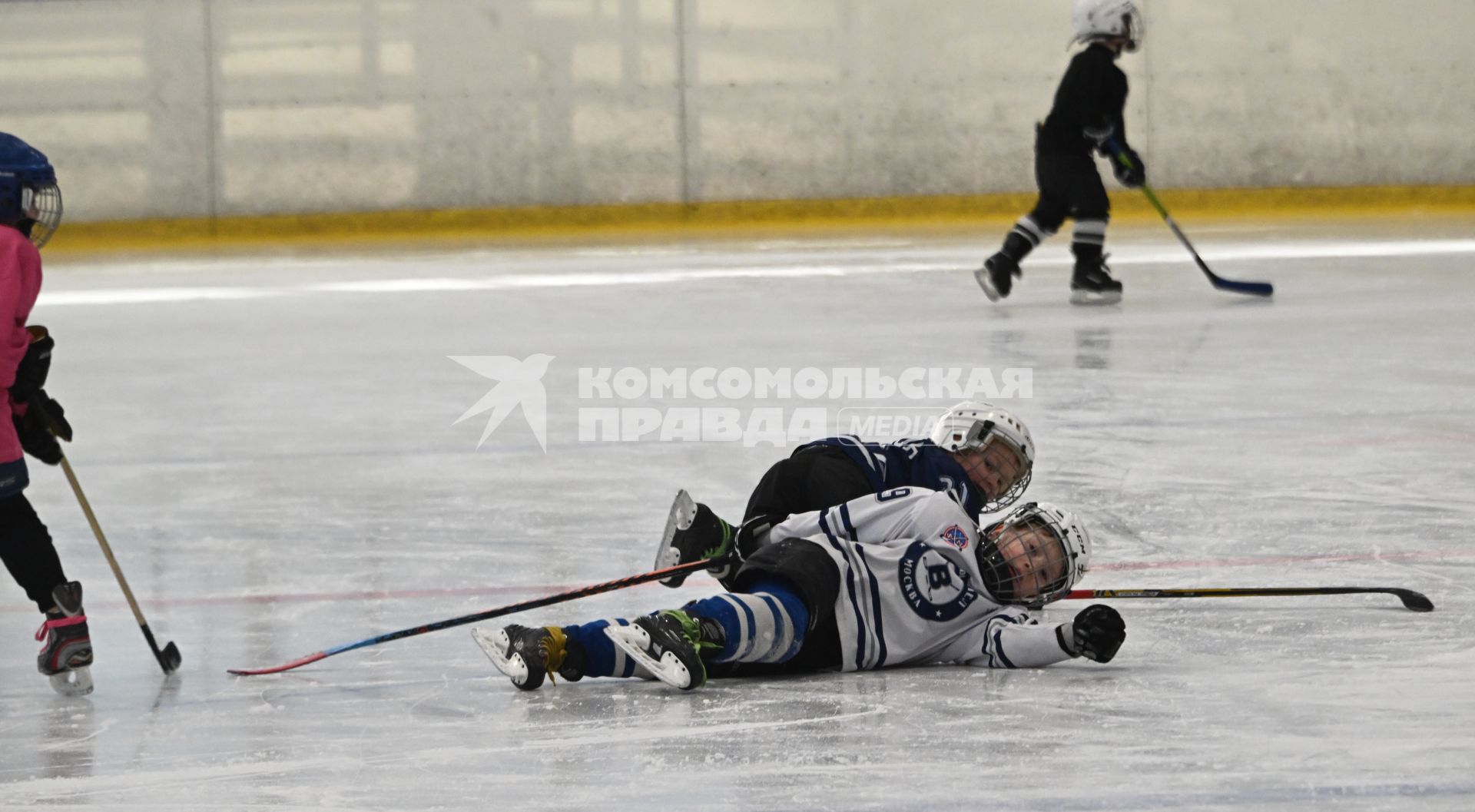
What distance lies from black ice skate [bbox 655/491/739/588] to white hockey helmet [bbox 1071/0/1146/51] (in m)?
5.92

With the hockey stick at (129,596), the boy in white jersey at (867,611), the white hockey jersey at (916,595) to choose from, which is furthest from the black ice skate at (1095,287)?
the hockey stick at (129,596)

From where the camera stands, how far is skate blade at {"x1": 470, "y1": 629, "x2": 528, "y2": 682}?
3021mm

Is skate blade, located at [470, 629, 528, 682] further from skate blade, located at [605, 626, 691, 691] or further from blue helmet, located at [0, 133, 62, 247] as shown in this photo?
blue helmet, located at [0, 133, 62, 247]

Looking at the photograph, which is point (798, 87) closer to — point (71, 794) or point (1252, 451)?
point (1252, 451)

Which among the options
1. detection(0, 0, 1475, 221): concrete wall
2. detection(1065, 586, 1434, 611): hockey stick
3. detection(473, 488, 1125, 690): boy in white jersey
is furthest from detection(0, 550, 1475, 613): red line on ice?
detection(0, 0, 1475, 221): concrete wall

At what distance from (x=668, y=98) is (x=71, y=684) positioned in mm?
12061

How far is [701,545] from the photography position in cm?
329

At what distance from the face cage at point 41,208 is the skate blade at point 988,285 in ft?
19.8

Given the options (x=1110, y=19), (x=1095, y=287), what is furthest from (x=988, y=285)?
(x=1110, y=19)

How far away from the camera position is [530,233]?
14.3m

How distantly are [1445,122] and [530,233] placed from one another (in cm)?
709

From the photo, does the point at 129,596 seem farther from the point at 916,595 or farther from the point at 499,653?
the point at 916,595

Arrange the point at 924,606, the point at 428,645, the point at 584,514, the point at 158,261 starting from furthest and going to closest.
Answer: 1. the point at 158,261
2. the point at 584,514
3. the point at 428,645
4. the point at 924,606

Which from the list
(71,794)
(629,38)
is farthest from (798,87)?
(71,794)
